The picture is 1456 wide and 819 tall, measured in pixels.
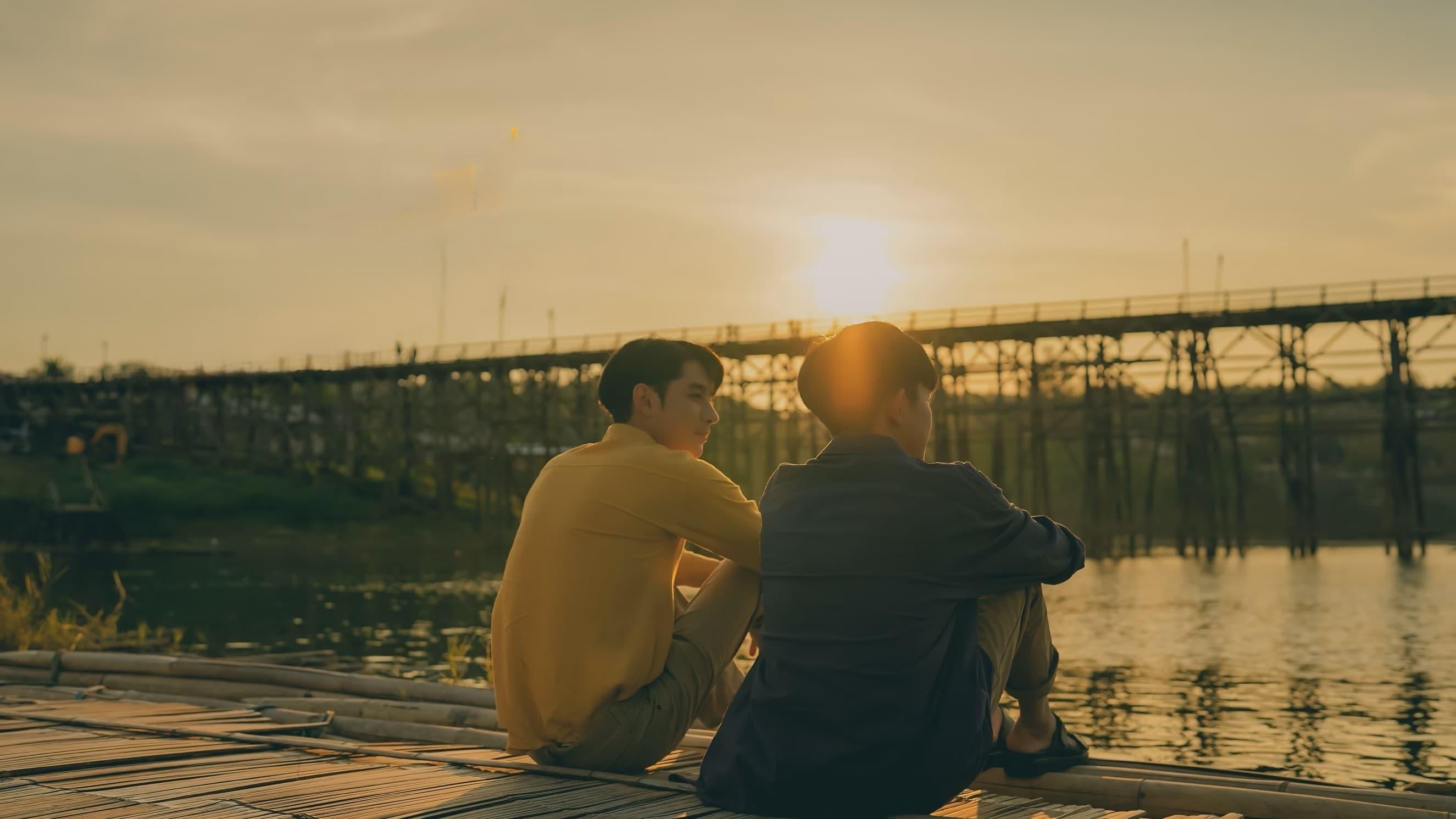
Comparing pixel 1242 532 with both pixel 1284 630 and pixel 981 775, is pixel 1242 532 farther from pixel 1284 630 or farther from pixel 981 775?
pixel 981 775

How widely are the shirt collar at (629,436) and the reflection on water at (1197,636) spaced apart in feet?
15.2

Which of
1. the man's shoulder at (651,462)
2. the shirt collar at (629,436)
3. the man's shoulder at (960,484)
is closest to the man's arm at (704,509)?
the man's shoulder at (651,462)

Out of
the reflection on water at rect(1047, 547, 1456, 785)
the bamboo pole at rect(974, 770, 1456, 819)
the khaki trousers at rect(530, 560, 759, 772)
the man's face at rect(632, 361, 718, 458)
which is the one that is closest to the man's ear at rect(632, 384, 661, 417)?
the man's face at rect(632, 361, 718, 458)

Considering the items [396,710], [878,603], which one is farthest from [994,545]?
[396,710]

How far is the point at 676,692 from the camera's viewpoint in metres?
3.79

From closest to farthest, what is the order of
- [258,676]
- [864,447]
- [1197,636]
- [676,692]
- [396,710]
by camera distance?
1. [864,447]
2. [676,692]
3. [396,710]
4. [258,676]
5. [1197,636]

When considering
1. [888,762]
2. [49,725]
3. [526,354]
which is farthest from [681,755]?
[526,354]

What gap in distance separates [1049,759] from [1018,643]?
0.51 metres

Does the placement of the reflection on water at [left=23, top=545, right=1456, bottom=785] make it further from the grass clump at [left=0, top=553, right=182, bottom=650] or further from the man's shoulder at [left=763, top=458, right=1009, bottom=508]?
the man's shoulder at [left=763, top=458, right=1009, bottom=508]

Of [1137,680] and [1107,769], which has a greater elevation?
[1107,769]

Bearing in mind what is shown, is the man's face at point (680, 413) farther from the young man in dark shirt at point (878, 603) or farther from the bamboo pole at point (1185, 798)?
the bamboo pole at point (1185, 798)

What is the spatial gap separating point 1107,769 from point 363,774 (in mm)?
2139

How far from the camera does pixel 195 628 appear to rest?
1984 cm

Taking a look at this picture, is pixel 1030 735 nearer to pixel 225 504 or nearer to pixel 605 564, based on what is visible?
pixel 605 564
